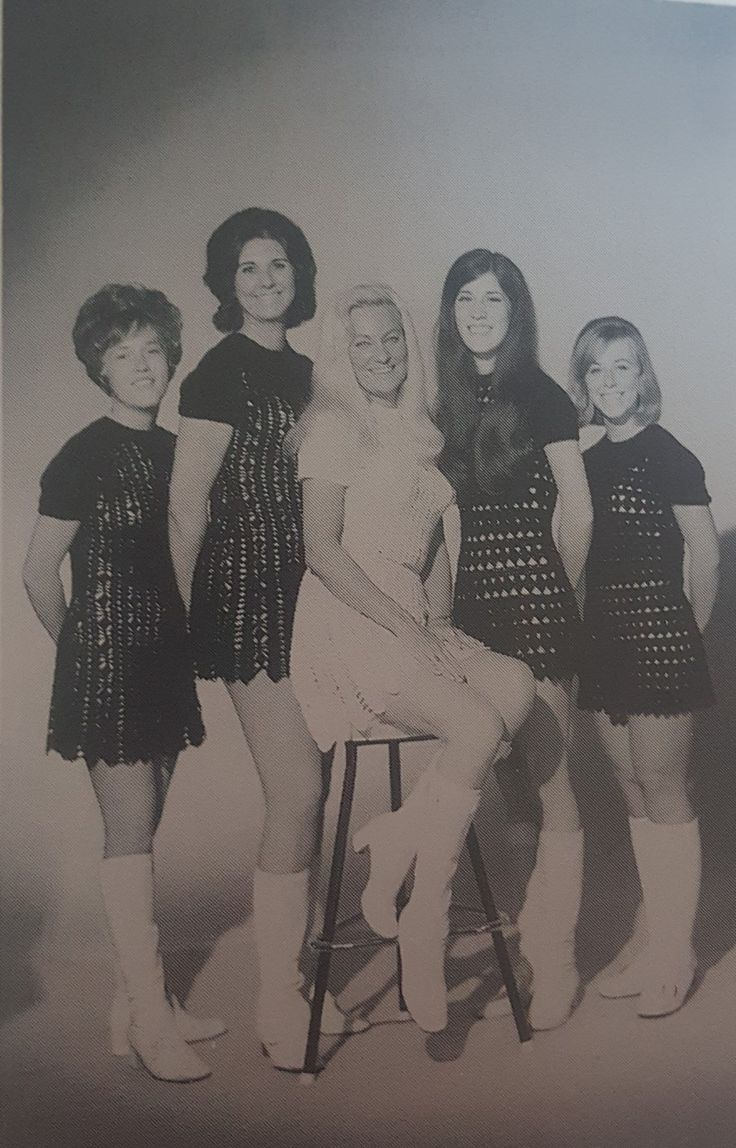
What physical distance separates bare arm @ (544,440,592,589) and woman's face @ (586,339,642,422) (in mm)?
117

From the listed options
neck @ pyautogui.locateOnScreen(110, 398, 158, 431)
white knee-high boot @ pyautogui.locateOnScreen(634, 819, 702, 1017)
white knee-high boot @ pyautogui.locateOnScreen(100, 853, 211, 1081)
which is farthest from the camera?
white knee-high boot @ pyautogui.locateOnScreen(634, 819, 702, 1017)

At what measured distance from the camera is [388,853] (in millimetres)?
2072

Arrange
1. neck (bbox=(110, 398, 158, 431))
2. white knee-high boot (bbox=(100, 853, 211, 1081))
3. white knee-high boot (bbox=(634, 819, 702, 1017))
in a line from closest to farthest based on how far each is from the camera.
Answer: white knee-high boot (bbox=(100, 853, 211, 1081)) → neck (bbox=(110, 398, 158, 431)) → white knee-high boot (bbox=(634, 819, 702, 1017))

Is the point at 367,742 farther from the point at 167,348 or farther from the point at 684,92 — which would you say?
the point at 684,92

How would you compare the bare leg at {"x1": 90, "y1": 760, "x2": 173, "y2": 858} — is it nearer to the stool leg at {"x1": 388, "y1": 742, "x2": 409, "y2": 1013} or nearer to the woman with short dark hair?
the woman with short dark hair

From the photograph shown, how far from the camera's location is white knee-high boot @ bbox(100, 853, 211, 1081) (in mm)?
2053

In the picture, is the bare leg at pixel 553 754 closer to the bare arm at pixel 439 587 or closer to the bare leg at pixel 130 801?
the bare arm at pixel 439 587

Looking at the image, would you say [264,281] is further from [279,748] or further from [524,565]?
[279,748]

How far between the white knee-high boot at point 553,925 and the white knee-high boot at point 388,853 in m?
0.29

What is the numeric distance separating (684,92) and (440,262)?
69cm

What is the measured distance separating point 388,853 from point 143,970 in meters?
0.50

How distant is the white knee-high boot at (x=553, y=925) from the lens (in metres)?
2.18

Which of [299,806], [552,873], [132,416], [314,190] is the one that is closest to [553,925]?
[552,873]

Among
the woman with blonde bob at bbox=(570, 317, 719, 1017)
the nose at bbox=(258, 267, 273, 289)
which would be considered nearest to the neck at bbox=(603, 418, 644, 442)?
the woman with blonde bob at bbox=(570, 317, 719, 1017)
